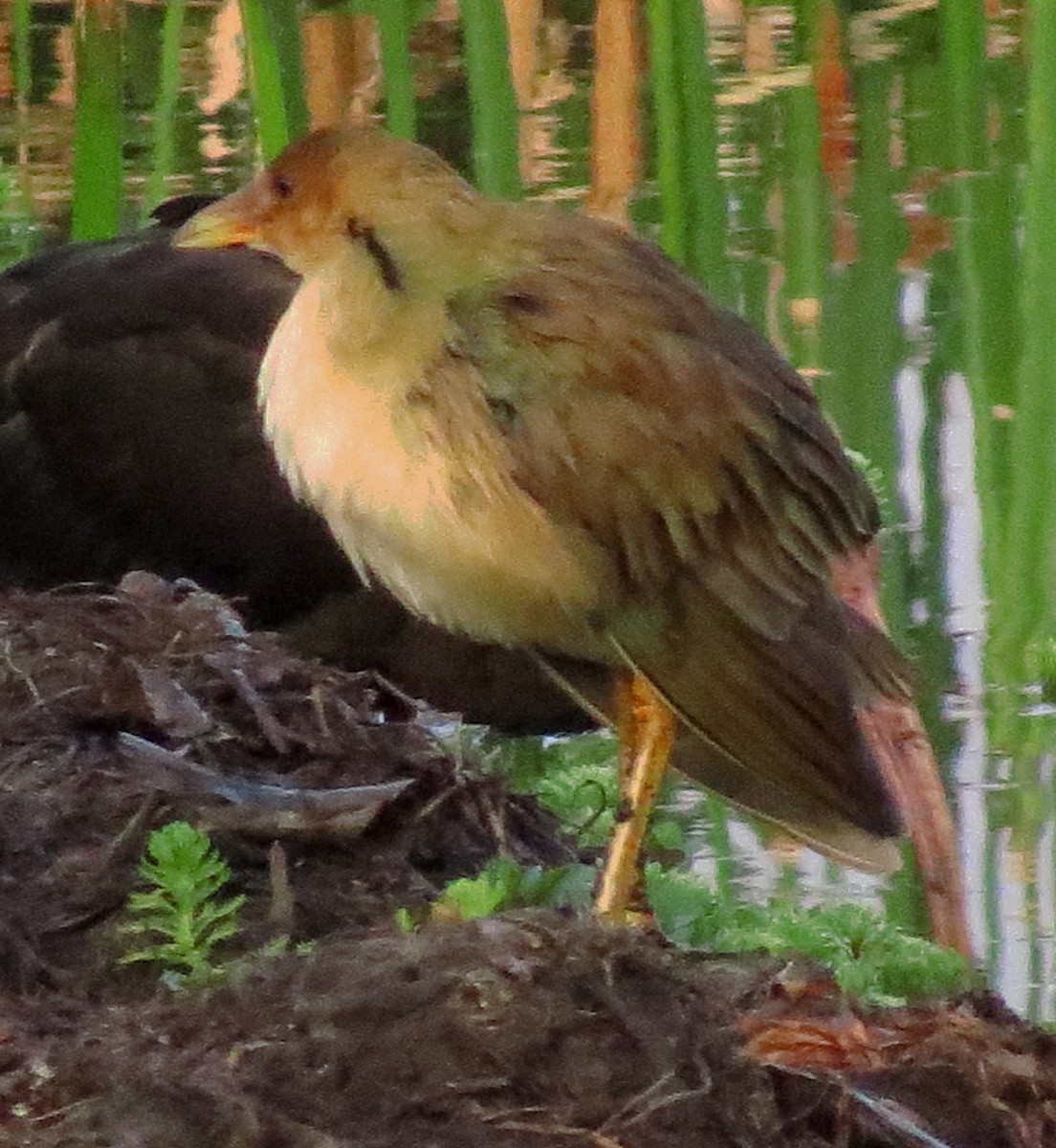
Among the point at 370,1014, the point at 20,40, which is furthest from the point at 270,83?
the point at 370,1014

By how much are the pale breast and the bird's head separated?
0.23 feet

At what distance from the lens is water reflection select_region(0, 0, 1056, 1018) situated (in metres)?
3.99

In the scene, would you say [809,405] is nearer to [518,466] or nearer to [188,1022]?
[518,466]

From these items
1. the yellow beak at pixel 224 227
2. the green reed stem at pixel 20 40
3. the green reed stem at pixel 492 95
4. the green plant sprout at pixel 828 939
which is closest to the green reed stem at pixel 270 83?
the green reed stem at pixel 492 95

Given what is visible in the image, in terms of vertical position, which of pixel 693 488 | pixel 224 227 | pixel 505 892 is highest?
pixel 224 227

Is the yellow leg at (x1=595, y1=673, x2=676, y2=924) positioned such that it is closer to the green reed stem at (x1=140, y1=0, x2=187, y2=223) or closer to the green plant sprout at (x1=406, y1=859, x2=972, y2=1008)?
the green plant sprout at (x1=406, y1=859, x2=972, y2=1008)

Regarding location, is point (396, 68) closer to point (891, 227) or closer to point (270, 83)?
point (270, 83)

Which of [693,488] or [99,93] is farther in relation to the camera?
[99,93]

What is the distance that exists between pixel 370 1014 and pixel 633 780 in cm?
68

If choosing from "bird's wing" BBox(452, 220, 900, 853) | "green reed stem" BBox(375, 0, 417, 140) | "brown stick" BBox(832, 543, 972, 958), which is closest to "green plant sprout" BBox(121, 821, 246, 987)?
"bird's wing" BBox(452, 220, 900, 853)

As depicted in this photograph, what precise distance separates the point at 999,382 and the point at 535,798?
1.64 m

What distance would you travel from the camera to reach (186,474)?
3.89 meters

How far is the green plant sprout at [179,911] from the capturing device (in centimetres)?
253

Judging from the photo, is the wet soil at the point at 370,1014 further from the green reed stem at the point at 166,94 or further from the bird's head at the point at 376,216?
the green reed stem at the point at 166,94
